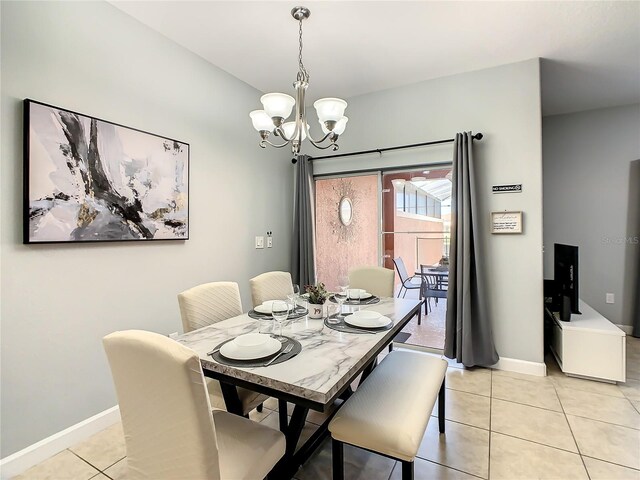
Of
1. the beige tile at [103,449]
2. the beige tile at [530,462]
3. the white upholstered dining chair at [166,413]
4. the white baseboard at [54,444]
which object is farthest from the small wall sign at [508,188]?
the white baseboard at [54,444]

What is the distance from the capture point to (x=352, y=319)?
1841 mm

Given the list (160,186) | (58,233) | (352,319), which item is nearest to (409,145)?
(352,319)

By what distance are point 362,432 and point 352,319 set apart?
612mm

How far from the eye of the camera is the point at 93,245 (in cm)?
207

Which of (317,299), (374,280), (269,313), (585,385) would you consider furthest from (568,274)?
(269,313)

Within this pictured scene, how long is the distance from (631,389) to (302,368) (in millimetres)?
3044

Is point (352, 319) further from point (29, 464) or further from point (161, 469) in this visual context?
point (29, 464)

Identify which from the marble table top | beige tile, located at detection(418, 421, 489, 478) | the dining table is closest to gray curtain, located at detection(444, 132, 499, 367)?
beige tile, located at detection(418, 421, 489, 478)

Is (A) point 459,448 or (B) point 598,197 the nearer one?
(A) point 459,448

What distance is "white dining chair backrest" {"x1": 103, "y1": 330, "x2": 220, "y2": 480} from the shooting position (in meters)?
0.96

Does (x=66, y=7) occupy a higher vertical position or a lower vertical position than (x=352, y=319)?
higher

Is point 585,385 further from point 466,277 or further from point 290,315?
point 290,315

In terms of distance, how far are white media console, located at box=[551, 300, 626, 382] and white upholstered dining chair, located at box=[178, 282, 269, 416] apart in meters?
2.68

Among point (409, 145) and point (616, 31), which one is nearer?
point (616, 31)
